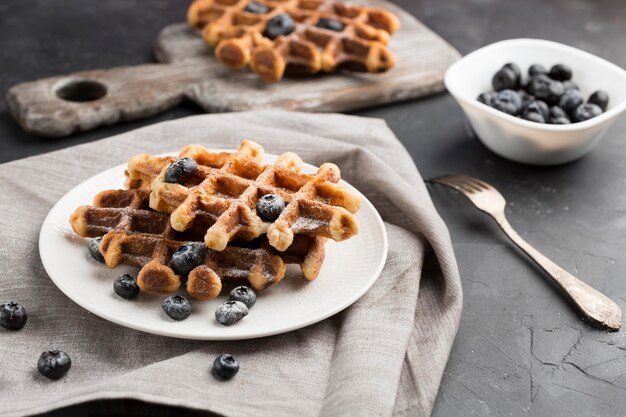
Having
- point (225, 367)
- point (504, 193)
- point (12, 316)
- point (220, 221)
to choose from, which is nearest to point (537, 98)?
point (504, 193)

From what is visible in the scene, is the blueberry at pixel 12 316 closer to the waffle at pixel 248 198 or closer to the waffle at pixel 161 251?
the waffle at pixel 161 251

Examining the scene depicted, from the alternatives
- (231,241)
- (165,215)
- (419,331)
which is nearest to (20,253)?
(165,215)

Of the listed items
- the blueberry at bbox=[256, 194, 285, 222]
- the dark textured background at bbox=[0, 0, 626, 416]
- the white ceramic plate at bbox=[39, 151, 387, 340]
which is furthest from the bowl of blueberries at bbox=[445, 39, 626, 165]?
the blueberry at bbox=[256, 194, 285, 222]

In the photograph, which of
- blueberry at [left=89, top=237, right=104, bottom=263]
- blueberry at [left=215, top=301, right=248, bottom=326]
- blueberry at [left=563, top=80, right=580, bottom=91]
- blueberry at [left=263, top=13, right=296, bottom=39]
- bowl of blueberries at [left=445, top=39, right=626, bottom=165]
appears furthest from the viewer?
blueberry at [left=263, top=13, right=296, bottom=39]

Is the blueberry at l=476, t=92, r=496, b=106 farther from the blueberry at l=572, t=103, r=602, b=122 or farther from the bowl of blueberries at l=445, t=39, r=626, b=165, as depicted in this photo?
the blueberry at l=572, t=103, r=602, b=122

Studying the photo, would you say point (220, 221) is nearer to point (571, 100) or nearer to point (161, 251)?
point (161, 251)

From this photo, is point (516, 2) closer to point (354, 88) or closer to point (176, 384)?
point (354, 88)
